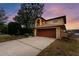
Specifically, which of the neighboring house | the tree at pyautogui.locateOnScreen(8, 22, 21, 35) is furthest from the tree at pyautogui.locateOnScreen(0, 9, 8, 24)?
the neighboring house

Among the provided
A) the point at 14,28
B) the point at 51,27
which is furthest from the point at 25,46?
the point at 51,27

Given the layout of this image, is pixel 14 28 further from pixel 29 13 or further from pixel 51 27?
pixel 51 27

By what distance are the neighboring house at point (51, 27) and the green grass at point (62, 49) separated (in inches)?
4.8

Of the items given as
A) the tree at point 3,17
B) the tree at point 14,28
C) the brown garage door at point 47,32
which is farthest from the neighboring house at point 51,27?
the tree at point 3,17

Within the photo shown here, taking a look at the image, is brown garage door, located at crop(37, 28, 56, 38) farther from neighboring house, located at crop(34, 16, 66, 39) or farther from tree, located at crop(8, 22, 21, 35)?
tree, located at crop(8, 22, 21, 35)

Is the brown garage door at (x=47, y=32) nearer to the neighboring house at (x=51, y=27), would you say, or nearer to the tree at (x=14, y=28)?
the neighboring house at (x=51, y=27)

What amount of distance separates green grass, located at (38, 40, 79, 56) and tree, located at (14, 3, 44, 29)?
46 centimetres

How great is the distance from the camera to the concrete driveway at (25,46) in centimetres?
278

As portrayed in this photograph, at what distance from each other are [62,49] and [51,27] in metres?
0.39

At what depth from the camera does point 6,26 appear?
9.33 feet

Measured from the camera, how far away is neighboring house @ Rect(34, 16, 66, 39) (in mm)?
2842

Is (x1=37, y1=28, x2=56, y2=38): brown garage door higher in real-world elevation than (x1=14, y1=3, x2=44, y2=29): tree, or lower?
lower

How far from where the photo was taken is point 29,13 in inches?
115

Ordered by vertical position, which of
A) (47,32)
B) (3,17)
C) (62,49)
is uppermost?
(3,17)
